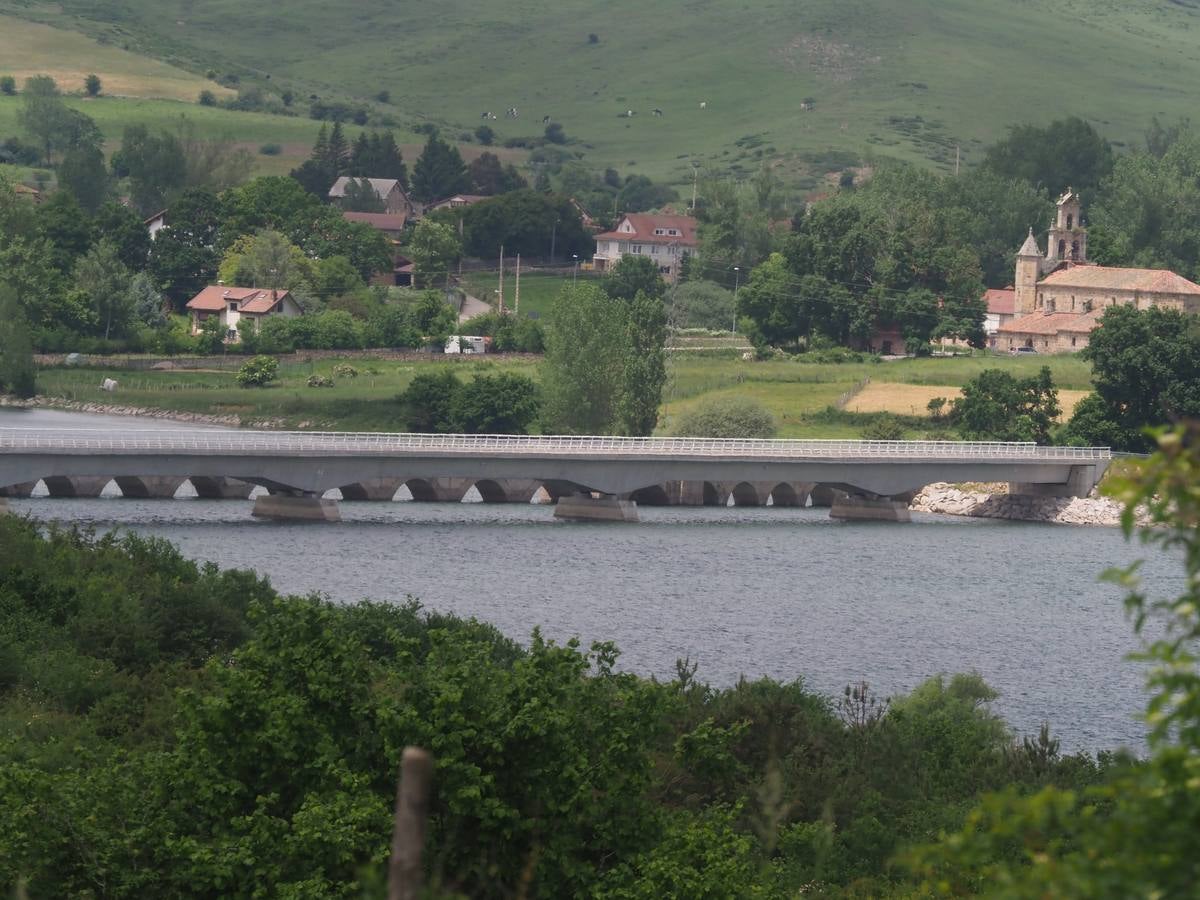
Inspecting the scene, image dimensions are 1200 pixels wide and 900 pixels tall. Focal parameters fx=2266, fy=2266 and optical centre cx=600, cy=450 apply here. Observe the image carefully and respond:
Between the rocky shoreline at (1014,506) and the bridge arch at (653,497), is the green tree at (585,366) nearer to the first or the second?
the bridge arch at (653,497)

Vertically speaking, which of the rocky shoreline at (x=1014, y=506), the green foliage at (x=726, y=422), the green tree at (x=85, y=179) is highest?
the green tree at (x=85, y=179)

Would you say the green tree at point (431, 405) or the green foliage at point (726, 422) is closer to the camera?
the green foliage at point (726, 422)

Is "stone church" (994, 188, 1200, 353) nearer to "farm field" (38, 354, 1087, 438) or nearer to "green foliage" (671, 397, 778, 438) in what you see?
"farm field" (38, 354, 1087, 438)

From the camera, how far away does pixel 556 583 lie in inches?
2832

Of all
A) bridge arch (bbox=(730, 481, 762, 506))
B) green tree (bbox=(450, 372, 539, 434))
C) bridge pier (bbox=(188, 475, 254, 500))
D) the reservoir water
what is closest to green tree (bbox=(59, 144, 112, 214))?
green tree (bbox=(450, 372, 539, 434))

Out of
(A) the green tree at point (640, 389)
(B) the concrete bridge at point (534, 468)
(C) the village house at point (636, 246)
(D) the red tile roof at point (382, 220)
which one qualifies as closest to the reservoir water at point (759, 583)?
(B) the concrete bridge at point (534, 468)

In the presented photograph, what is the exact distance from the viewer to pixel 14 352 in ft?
401

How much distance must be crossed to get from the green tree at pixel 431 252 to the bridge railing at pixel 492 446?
57930mm

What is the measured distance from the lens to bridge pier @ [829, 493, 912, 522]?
99562 mm

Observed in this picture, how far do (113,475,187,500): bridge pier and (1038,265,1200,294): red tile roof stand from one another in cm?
8109

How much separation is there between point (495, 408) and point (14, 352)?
2786 cm

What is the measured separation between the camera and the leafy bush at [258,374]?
126625mm

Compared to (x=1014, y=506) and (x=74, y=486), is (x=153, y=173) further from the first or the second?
(x=1014, y=506)

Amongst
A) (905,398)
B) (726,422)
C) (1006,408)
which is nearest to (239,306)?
(905,398)
